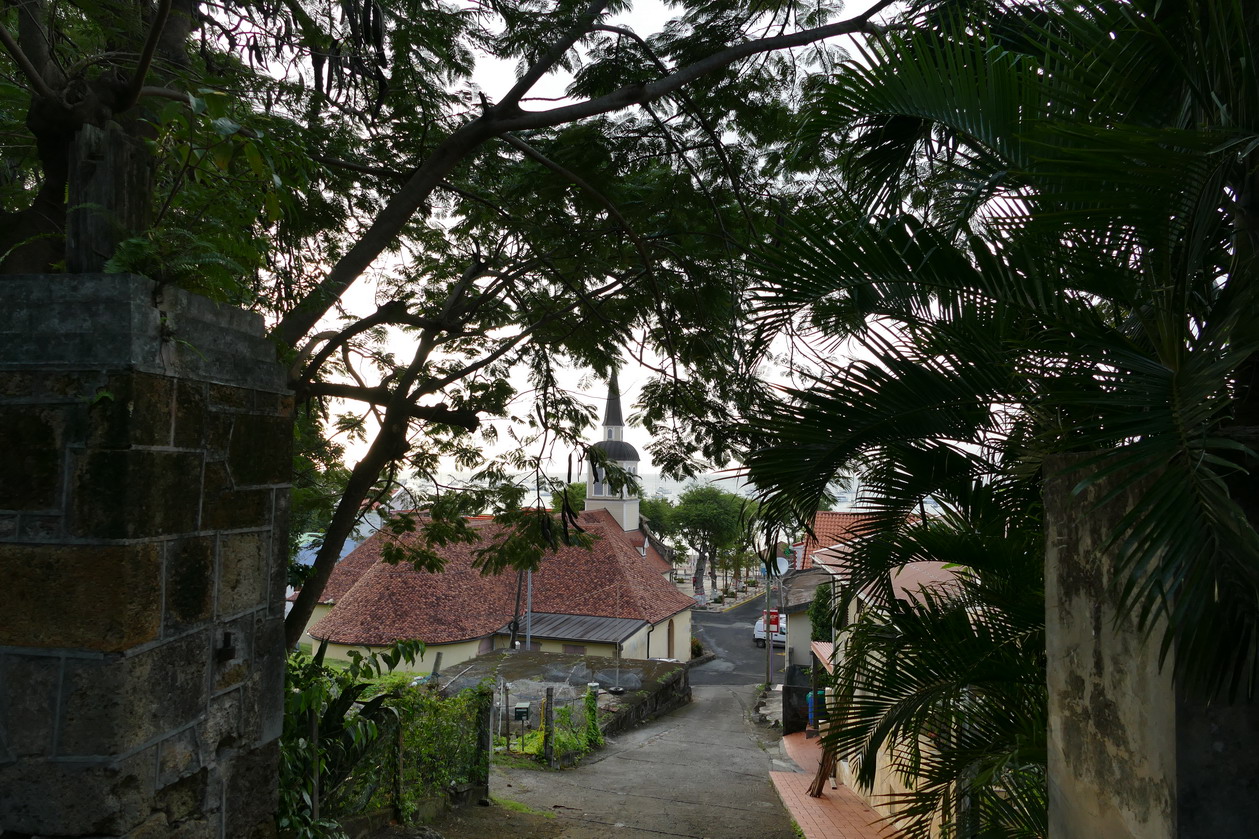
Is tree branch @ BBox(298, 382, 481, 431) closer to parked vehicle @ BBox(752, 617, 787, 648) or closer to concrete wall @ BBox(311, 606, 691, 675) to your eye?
concrete wall @ BBox(311, 606, 691, 675)

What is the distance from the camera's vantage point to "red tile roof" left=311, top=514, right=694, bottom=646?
2404 cm

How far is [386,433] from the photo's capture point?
6148 mm

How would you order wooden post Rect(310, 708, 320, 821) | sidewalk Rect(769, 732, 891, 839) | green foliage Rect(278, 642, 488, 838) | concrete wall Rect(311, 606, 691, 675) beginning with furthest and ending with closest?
concrete wall Rect(311, 606, 691, 675)
sidewalk Rect(769, 732, 891, 839)
wooden post Rect(310, 708, 320, 821)
green foliage Rect(278, 642, 488, 838)

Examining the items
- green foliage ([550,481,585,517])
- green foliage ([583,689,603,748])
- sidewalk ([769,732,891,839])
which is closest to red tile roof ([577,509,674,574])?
green foliage ([583,689,603,748])

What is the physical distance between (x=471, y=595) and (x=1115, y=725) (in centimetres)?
2629

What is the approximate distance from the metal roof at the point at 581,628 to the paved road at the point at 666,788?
690 cm

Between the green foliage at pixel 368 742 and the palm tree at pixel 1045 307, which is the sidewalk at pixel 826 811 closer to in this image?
the green foliage at pixel 368 742

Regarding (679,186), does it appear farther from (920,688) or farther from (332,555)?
(920,688)

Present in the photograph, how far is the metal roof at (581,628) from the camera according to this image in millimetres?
26656

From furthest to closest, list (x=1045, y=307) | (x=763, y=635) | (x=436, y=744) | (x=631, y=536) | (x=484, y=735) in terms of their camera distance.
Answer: (x=631, y=536) → (x=763, y=635) → (x=484, y=735) → (x=436, y=744) → (x=1045, y=307)

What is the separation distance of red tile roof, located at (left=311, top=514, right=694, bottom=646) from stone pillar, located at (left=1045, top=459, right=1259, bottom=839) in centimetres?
1956

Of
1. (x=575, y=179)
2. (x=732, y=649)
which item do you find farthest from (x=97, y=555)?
(x=732, y=649)

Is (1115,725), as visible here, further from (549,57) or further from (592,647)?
(592,647)

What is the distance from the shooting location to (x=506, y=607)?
92.5 ft
